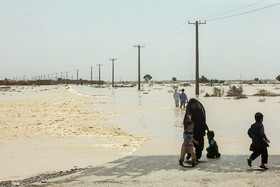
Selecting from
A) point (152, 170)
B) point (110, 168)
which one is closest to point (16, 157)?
point (110, 168)

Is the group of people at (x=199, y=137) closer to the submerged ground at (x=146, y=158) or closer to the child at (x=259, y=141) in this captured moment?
the child at (x=259, y=141)

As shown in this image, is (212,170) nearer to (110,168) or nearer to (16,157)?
(110,168)

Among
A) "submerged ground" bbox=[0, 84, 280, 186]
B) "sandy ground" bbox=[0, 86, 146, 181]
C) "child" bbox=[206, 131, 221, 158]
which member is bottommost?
"sandy ground" bbox=[0, 86, 146, 181]

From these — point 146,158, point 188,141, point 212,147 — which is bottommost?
point 146,158

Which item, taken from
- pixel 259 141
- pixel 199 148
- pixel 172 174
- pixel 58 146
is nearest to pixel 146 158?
pixel 199 148

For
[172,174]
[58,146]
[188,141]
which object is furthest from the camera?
[58,146]

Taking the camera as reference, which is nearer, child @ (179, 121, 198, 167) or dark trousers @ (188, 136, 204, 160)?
child @ (179, 121, 198, 167)

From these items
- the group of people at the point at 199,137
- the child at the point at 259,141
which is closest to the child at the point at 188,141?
the group of people at the point at 199,137

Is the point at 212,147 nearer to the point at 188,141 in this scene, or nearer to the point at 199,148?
the point at 199,148

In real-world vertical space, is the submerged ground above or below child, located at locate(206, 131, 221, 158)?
below

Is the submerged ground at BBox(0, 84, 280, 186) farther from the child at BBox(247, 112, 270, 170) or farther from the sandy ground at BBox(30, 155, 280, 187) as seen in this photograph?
the child at BBox(247, 112, 270, 170)

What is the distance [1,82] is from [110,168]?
482 feet

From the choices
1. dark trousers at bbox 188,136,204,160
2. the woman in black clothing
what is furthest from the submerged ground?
the woman in black clothing

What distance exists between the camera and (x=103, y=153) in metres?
10.5
